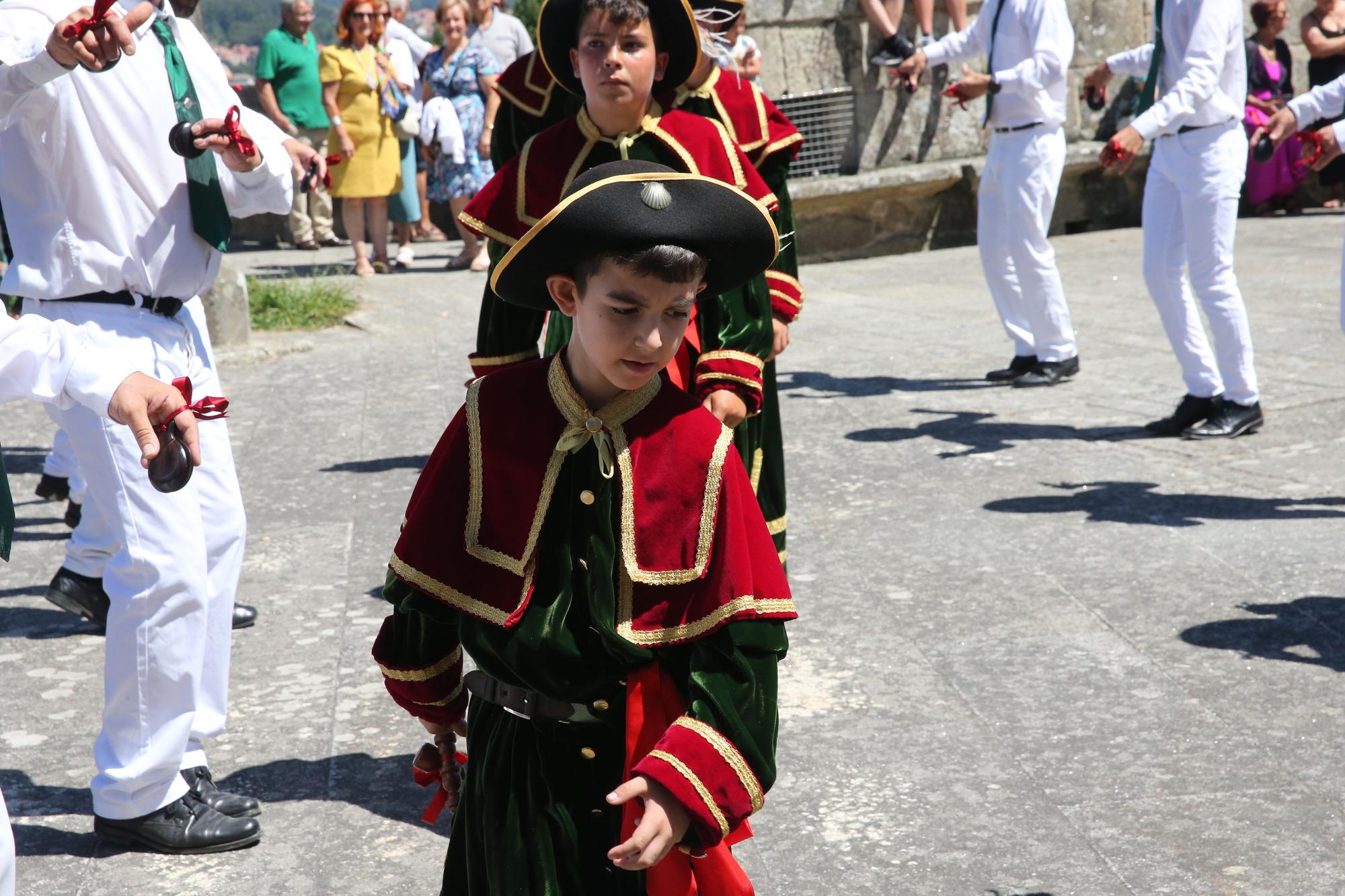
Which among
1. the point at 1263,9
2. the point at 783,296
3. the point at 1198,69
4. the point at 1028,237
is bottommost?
the point at 1028,237

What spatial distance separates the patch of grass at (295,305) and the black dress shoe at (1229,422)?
5983 millimetres

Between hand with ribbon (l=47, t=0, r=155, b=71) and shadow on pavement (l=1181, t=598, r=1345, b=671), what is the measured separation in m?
3.40

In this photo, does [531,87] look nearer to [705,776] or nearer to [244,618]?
[244,618]

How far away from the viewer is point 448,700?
244 cm

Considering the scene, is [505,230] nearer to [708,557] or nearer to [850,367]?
[708,557]

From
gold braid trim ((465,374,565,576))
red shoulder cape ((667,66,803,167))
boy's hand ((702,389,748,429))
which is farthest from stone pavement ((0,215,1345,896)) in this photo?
red shoulder cape ((667,66,803,167))

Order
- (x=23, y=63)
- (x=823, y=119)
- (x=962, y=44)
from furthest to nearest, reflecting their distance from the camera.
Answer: (x=823, y=119), (x=962, y=44), (x=23, y=63)

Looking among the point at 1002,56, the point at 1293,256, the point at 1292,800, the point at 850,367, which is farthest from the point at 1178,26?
the point at 1293,256

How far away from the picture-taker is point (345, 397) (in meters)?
8.45

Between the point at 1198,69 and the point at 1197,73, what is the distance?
0.02 meters

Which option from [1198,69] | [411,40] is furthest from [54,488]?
[411,40]

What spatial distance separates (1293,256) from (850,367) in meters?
4.76

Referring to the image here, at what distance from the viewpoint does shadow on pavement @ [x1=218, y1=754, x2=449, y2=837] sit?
12.3ft

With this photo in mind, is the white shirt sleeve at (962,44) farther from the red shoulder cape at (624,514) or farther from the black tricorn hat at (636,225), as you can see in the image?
the red shoulder cape at (624,514)
